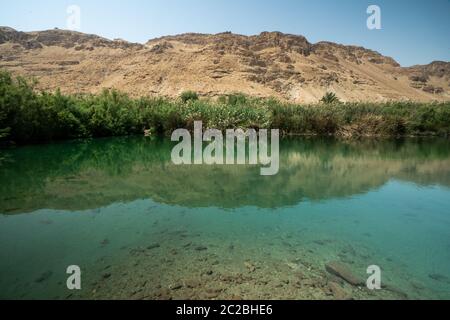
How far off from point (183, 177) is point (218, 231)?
30.2 ft

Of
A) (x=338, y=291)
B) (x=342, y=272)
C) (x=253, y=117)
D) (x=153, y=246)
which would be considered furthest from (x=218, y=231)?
(x=253, y=117)

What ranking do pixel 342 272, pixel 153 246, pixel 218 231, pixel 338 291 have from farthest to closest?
pixel 218 231 < pixel 153 246 < pixel 342 272 < pixel 338 291

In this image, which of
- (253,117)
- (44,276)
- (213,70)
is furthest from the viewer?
(213,70)

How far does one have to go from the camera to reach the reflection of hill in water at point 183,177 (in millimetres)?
15625

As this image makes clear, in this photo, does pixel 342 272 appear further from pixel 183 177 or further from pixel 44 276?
pixel 183 177

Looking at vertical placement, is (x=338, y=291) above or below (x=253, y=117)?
below

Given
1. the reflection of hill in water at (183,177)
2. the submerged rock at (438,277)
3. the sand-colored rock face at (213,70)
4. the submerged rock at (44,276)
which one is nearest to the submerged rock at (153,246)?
the submerged rock at (44,276)

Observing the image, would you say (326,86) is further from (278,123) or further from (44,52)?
(44,52)

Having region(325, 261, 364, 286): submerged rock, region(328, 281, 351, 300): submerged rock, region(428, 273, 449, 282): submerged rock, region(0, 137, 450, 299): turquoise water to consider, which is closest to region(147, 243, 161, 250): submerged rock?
region(0, 137, 450, 299): turquoise water

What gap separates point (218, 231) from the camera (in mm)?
11492

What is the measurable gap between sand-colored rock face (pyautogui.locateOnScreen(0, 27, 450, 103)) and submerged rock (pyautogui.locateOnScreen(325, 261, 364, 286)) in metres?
69.2

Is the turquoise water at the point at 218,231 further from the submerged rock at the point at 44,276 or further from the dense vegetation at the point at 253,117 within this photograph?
the dense vegetation at the point at 253,117

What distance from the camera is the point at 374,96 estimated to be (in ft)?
294

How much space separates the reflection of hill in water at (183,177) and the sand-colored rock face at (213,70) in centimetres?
5033
